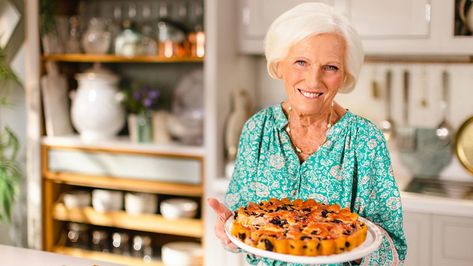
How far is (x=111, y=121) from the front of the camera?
355 cm

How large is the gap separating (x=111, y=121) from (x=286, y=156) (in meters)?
2.06

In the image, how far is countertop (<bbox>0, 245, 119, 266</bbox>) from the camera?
179 centimetres

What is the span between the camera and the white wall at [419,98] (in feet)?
10.5

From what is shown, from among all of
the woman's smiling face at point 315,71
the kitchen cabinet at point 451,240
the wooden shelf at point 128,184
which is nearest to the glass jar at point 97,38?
the wooden shelf at point 128,184

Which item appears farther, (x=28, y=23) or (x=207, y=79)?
(x=28, y=23)

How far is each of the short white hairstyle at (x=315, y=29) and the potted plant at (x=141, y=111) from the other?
1875 millimetres

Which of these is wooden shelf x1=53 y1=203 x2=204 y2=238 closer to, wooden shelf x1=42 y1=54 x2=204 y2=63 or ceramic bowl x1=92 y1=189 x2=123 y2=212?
ceramic bowl x1=92 y1=189 x2=123 y2=212

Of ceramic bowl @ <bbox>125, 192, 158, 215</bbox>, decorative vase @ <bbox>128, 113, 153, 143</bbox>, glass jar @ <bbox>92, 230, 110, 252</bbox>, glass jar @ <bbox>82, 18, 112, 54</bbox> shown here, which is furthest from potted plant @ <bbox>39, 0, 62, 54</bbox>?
glass jar @ <bbox>92, 230, 110, 252</bbox>

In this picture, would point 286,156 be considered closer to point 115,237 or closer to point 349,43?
point 349,43

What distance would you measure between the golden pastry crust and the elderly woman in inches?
3.2

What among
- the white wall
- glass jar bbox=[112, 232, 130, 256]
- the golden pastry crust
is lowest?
glass jar bbox=[112, 232, 130, 256]

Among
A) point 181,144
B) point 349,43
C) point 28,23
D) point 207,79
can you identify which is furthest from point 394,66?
point 28,23

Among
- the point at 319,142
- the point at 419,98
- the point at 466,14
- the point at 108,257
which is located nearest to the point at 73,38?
the point at 108,257

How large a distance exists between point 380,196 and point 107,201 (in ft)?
7.32
